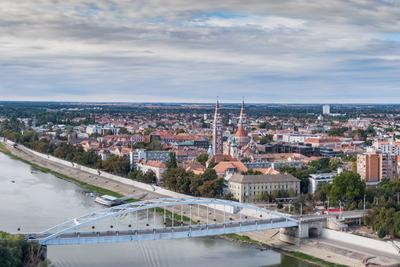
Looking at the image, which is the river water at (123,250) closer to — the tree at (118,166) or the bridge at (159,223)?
the bridge at (159,223)

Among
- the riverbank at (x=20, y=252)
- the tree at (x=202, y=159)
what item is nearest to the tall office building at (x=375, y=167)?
the tree at (x=202, y=159)

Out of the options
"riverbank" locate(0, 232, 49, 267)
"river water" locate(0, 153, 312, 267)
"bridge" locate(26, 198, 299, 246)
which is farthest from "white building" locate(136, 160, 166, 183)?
"riverbank" locate(0, 232, 49, 267)

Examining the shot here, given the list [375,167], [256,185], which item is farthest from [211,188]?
[375,167]

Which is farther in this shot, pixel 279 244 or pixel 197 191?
pixel 197 191

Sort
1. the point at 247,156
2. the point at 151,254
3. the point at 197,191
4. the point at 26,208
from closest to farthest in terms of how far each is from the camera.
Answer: the point at 151,254 < the point at 26,208 < the point at 197,191 < the point at 247,156

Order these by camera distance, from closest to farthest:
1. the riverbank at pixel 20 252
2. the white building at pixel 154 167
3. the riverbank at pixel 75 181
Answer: the riverbank at pixel 20 252, the riverbank at pixel 75 181, the white building at pixel 154 167

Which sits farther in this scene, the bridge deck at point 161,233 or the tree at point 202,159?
the tree at point 202,159

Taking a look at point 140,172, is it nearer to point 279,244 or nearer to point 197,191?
point 197,191

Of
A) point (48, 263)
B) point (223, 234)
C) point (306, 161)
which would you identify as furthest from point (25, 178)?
point (48, 263)
